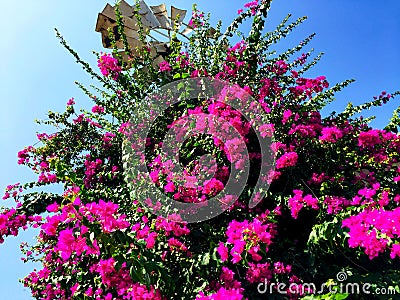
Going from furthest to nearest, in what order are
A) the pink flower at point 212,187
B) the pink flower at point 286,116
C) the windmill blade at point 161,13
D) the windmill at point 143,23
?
the windmill blade at point 161,13
the windmill at point 143,23
the pink flower at point 286,116
the pink flower at point 212,187

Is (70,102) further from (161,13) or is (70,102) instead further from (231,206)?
(161,13)

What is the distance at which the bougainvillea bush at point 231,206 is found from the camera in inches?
84.2

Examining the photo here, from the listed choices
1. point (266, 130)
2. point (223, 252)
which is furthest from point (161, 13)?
point (223, 252)

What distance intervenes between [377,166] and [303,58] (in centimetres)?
241

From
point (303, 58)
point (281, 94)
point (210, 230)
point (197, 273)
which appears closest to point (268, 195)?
point (210, 230)

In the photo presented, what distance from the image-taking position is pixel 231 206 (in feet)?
9.68

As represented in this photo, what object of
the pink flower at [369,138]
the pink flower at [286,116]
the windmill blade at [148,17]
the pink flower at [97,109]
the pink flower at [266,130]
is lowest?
the pink flower at [369,138]

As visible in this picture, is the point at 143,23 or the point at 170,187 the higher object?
the point at 143,23

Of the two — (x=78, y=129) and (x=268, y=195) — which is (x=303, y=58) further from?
(x=78, y=129)

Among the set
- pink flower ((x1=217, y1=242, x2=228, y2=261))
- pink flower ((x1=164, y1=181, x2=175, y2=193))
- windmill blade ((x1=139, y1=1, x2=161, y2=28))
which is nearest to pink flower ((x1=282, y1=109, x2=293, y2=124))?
pink flower ((x1=164, y1=181, x2=175, y2=193))

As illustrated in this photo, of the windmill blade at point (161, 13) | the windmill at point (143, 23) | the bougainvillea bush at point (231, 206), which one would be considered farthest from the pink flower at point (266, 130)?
the windmill blade at point (161, 13)

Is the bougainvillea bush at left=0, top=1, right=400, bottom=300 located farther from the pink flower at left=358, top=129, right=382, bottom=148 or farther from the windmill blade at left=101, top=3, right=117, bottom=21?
the windmill blade at left=101, top=3, right=117, bottom=21

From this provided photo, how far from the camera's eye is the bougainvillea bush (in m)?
Answer: 2.14

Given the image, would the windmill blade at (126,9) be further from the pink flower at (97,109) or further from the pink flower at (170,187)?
the pink flower at (170,187)
